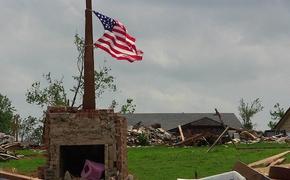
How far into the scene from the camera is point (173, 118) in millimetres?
72312

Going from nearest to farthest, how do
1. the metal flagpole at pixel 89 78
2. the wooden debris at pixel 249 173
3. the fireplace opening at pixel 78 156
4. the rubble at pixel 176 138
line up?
the wooden debris at pixel 249 173, the metal flagpole at pixel 89 78, the fireplace opening at pixel 78 156, the rubble at pixel 176 138

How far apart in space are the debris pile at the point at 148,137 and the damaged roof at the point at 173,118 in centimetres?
2524

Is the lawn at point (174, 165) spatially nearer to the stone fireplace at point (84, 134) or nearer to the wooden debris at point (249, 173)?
the stone fireplace at point (84, 134)

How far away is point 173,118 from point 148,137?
32296 mm

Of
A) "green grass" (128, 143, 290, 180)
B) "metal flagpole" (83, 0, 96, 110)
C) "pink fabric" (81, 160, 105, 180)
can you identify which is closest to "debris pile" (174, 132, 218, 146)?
"green grass" (128, 143, 290, 180)

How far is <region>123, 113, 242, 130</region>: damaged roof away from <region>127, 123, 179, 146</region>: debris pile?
82.8 ft

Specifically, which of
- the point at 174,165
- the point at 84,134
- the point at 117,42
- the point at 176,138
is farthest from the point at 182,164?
the point at 176,138

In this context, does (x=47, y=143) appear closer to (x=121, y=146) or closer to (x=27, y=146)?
(x=121, y=146)

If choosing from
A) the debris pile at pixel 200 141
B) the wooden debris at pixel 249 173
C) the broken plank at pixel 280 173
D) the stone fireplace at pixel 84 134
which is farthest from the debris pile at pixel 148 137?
the broken plank at pixel 280 173

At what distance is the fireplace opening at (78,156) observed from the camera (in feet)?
54.8

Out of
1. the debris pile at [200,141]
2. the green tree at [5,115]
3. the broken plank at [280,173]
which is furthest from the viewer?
the green tree at [5,115]

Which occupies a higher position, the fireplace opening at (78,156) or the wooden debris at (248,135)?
the wooden debris at (248,135)

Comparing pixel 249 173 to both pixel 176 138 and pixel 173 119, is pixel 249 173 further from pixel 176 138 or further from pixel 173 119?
pixel 173 119

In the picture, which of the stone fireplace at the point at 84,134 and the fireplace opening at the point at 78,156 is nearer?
the stone fireplace at the point at 84,134
